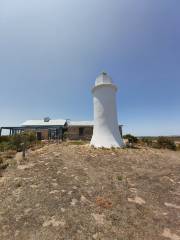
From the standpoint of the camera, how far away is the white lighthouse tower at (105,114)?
1959 cm

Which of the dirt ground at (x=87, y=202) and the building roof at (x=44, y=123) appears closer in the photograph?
the dirt ground at (x=87, y=202)

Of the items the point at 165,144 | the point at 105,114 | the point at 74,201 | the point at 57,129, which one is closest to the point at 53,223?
A: the point at 74,201

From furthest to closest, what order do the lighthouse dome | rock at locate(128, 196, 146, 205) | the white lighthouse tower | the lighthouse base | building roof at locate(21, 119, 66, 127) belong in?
building roof at locate(21, 119, 66, 127) < the lighthouse dome < the white lighthouse tower < the lighthouse base < rock at locate(128, 196, 146, 205)

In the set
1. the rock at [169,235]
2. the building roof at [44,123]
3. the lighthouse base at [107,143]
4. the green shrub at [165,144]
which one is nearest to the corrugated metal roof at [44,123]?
the building roof at [44,123]

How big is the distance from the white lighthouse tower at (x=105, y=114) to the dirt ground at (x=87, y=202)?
23.4 ft

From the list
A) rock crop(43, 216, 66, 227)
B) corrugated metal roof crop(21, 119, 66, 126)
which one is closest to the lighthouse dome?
rock crop(43, 216, 66, 227)

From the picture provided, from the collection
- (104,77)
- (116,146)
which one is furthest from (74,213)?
(104,77)

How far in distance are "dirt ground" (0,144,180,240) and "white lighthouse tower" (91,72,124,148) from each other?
7.14m

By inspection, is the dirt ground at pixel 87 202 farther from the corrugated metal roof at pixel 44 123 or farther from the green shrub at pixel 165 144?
the corrugated metal roof at pixel 44 123

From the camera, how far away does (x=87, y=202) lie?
7.53m

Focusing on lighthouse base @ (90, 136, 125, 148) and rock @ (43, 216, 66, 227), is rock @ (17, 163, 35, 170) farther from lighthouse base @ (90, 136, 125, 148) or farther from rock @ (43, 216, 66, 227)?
lighthouse base @ (90, 136, 125, 148)

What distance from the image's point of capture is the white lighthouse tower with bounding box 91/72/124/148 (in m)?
19.6

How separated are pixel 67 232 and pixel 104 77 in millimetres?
17015

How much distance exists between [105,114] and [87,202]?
43.7 feet
